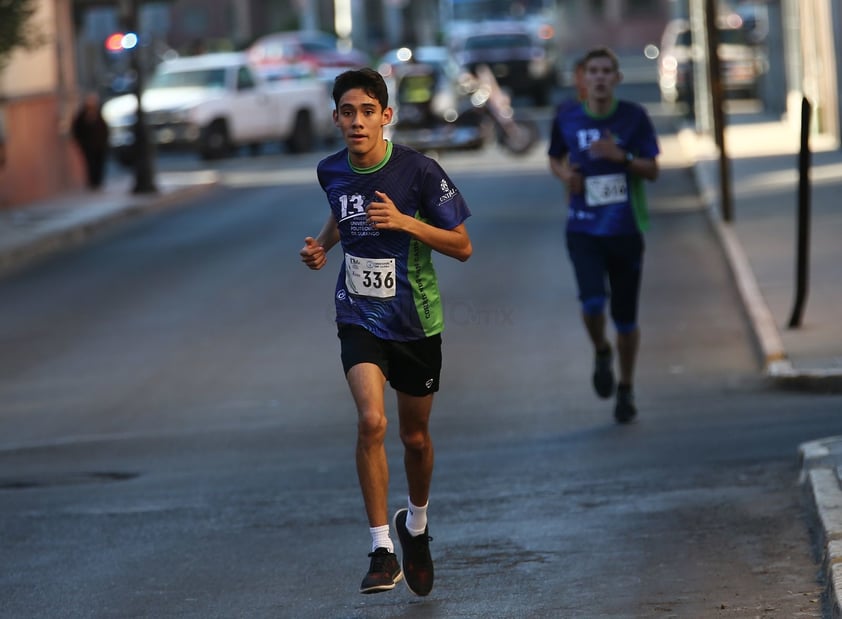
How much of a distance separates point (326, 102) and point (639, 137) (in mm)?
29472

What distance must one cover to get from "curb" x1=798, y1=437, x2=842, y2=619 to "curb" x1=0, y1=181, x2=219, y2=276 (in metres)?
14.3

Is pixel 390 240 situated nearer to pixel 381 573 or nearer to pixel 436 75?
pixel 381 573

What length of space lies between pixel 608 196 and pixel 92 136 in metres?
22.3

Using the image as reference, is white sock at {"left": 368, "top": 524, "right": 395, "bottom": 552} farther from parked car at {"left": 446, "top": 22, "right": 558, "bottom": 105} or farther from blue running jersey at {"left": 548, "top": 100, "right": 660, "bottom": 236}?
parked car at {"left": 446, "top": 22, "right": 558, "bottom": 105}

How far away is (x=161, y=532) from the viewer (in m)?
8.27

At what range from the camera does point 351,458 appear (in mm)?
10047

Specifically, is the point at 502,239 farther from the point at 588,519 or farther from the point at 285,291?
the point at 588,519

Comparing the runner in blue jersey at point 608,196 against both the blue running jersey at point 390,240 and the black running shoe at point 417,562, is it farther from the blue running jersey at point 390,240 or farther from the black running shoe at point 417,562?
the black running shoe at point 417,562

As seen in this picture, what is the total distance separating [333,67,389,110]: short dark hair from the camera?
6578 millimetres

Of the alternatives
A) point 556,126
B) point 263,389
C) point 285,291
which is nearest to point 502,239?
point 285,291

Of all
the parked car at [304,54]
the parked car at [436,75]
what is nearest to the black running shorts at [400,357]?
the parked car at [436,75]

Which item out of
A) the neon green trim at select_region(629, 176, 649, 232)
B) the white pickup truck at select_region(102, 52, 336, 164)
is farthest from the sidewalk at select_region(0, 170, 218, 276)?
the neon green trim at select_region(629, 176, 649, 232)

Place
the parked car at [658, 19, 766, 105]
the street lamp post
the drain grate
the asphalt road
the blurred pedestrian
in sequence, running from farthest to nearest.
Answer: the parked car at [658, 19, 766, 105], the blurred pedestrian, the street lamp post, the drain grate, the asphalt road

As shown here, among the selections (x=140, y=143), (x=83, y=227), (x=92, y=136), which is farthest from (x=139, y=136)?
(x=83, y=227)
